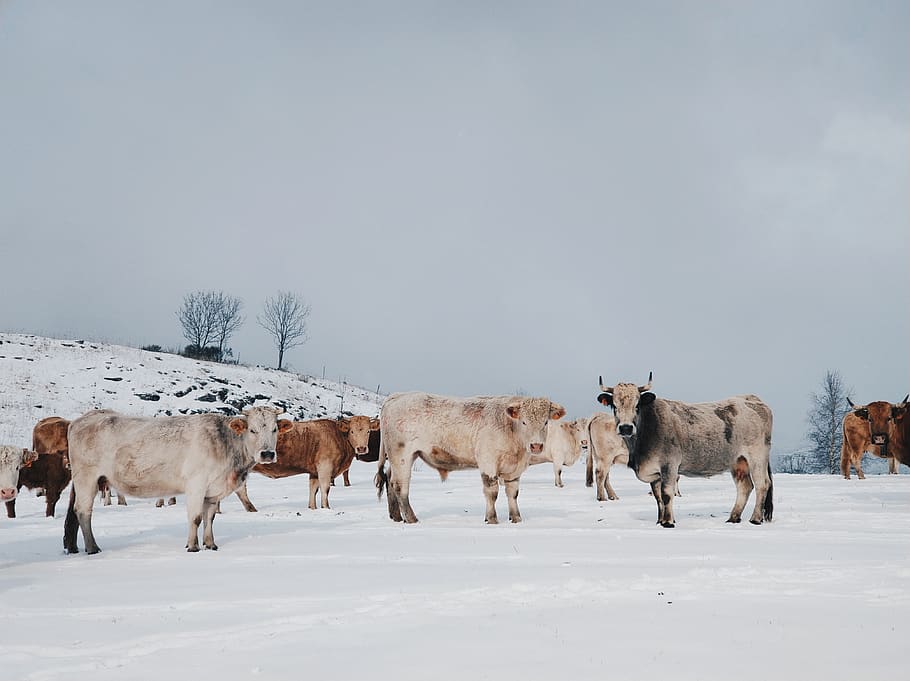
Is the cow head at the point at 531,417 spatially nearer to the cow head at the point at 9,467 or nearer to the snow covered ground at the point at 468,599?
the snow covered ground at the point at 468,599

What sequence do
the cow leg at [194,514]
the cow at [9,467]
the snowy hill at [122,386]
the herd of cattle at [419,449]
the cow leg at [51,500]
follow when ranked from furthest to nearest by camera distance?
the snowy hill at [122,386] < the cow leg at [51,500] < the cow at [9,467] < the herd of cattle at [419,449] < the cow leg at [194,514]

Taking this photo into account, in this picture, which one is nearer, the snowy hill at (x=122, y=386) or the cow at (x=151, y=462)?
the cow at (x=151, y=462)

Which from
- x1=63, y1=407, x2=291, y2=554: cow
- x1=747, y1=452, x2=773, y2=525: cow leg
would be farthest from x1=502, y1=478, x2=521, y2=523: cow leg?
x1=63, y1=407, x2=291, y2=554: cow

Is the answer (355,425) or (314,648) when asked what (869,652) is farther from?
(355,425)

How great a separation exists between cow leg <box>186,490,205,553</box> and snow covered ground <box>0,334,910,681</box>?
13.8 inches

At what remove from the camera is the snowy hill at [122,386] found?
33.7m

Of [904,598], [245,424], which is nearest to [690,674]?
[904,598]

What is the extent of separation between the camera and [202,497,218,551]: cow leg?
9.12 meters

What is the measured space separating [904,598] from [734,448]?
5661 millimetres

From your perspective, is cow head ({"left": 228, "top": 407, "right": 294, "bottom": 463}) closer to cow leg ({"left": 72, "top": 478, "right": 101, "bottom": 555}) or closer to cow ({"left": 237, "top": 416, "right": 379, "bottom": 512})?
cow leg ({"left": 72, "top": 478, "right": 101, "bottom": 555})

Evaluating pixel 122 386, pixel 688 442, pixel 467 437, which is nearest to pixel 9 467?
pixel 467 437

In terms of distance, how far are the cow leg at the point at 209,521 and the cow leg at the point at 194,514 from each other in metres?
0.07

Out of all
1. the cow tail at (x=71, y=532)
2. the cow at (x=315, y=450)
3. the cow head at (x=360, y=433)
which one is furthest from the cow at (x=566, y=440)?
the cow tail at (x=71, y=532)

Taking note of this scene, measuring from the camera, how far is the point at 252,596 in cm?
595
